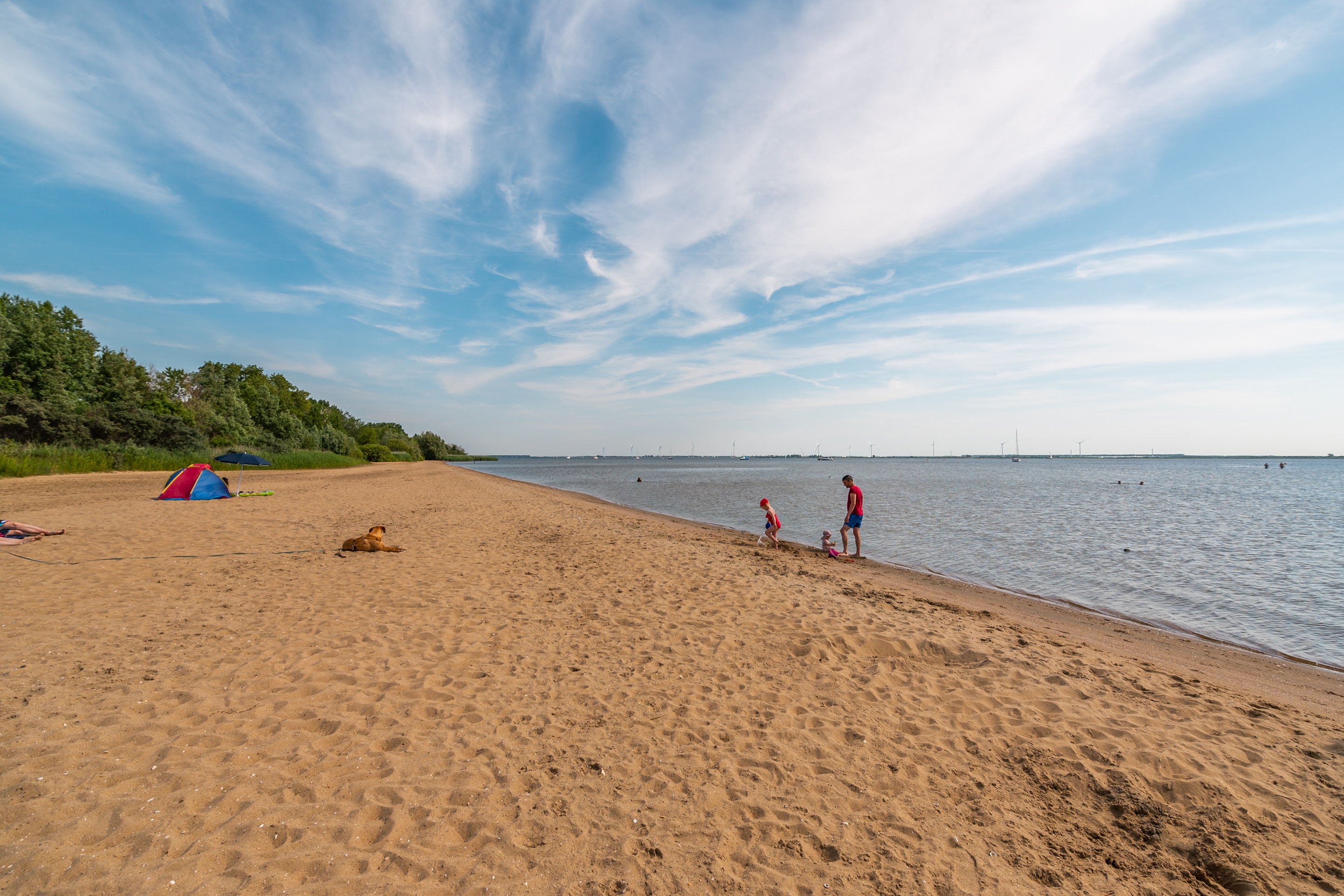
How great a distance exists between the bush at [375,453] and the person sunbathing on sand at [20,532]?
264 ft

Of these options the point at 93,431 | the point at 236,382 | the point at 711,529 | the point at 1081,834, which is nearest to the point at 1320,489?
the point at 711,529

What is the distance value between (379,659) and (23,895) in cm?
330

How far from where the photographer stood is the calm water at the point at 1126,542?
10141mm

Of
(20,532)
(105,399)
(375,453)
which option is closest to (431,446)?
(375,453)

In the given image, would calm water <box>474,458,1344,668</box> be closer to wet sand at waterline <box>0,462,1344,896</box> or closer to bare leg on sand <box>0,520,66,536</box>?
wet sand at waterline <box>0,462,1344,896</box>

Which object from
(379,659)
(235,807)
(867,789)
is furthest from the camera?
(379,659)

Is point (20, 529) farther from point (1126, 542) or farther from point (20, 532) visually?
point (1126, 542)

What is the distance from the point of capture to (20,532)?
11.0 meters

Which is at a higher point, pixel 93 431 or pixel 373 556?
pixel 93 431

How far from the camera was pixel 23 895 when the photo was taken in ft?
8.87

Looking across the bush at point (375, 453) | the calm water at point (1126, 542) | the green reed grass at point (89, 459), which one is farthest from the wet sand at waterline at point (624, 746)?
the bush at point (375, 453)

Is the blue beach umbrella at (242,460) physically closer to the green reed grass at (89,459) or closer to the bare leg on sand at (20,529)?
the green reed grass at (89,459)

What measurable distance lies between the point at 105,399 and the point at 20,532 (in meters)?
44.0

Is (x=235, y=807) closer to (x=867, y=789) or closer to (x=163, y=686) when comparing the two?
(x=163, y=686)
